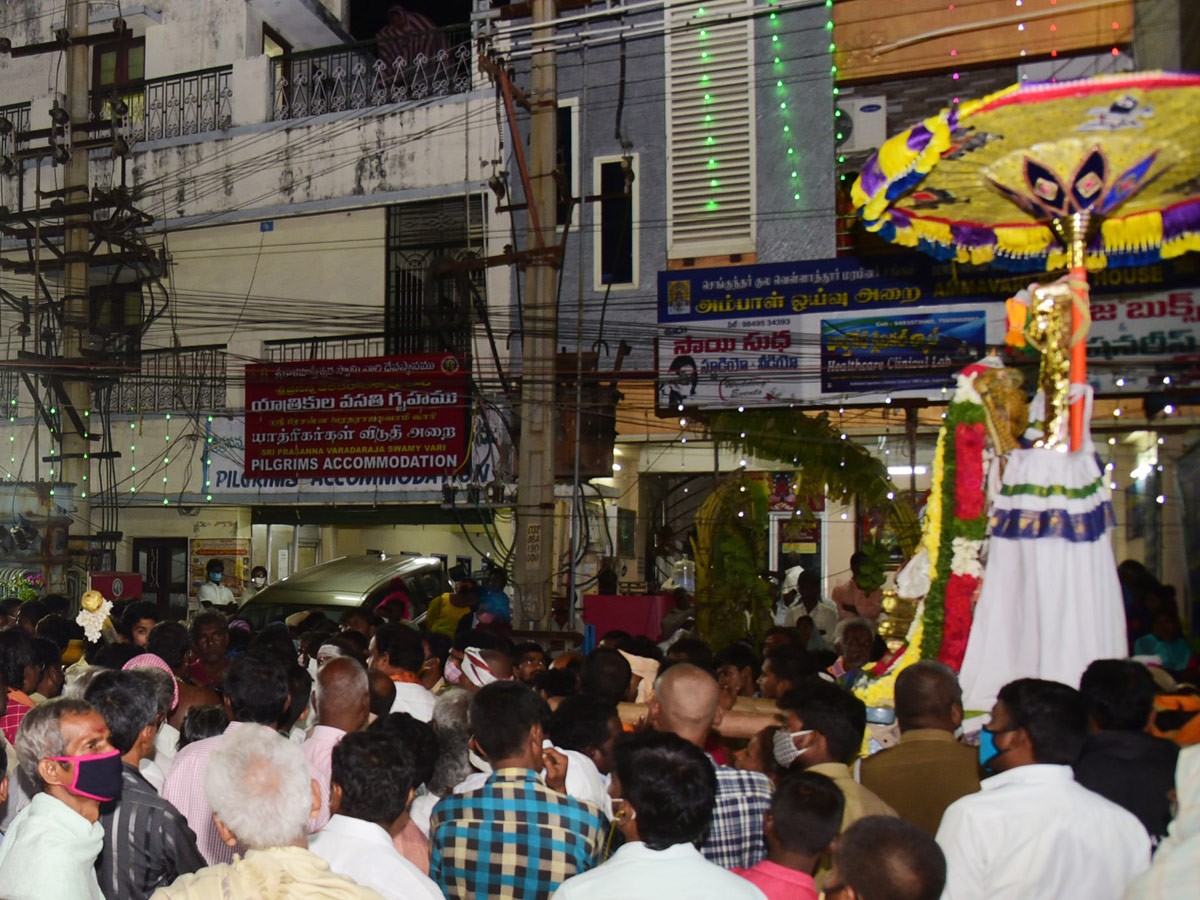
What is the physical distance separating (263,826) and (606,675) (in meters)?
2.95

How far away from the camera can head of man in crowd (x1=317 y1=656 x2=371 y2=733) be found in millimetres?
4746

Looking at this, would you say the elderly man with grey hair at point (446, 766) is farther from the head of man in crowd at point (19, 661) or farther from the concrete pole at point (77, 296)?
the concrete pole at point (77, 296)

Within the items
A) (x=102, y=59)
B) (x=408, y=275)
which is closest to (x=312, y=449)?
(x=408, y=275)

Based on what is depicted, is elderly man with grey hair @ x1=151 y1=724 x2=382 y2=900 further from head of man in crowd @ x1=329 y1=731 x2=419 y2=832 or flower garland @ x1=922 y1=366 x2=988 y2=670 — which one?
flower garland @ x1=922 y1=366 x2=988 y2=670

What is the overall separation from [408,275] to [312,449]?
9.12 feet

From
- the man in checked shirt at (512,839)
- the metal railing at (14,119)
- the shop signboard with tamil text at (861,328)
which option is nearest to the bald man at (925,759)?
the man in checked shirt at (512,839)

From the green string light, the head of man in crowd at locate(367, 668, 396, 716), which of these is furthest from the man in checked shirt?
the green string light

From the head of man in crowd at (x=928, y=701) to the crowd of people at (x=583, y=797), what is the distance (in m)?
0.01

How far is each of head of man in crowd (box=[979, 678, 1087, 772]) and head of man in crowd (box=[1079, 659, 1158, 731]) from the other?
8.5 inches

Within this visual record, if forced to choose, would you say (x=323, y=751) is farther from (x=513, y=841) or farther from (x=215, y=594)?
(x=215, y=594)

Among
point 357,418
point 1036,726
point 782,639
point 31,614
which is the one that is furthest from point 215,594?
point 1036,726

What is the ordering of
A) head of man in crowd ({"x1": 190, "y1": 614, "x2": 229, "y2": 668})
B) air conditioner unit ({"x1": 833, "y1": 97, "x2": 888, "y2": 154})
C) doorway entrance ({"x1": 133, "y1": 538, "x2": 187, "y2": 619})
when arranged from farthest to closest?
doorway entrance ({"x1": 133, "y1": 538, "x2": 187, "y2": 619}), air conditioner unit ({"x1": 833, "y1": 97, "x2": 888, "y2": 154}), head of man in crowd ({"x1": 190, "y1": 614, "x2": 229, "y2": 668})

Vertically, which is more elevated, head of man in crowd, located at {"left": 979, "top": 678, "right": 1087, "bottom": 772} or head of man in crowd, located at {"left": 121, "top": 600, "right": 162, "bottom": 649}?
head of man in crowd, located at {"left": 979, "top": 678, "right": 1087, "bottom": 772}

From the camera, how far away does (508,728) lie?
4051 millimetres
